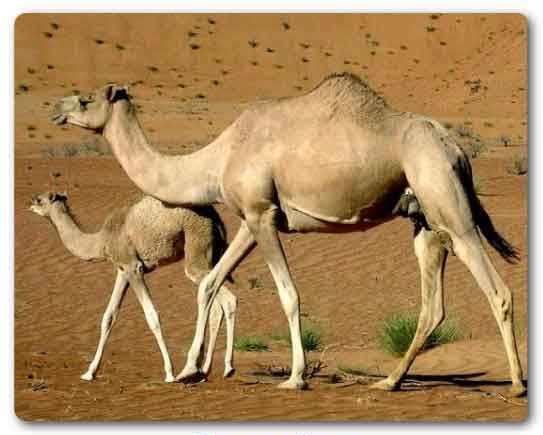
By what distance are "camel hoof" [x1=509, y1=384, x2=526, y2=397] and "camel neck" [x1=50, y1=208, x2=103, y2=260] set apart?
4181 mm

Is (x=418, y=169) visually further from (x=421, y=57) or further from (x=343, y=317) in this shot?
(x=421, y=57)

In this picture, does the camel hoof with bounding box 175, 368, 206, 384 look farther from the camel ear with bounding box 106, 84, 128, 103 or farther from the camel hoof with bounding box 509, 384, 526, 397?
the camel hoof with bounding box 509, 384, 526, 397

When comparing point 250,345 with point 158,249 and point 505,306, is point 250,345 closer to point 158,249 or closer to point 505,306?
point 158,249

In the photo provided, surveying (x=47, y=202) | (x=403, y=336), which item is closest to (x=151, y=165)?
(x=47, y=202)

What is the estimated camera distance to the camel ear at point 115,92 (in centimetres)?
1213

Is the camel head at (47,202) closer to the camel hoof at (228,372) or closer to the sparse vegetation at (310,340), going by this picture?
the camel hoof at (228,372)

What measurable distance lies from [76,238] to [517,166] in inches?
565


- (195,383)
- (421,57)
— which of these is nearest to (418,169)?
(195,383)

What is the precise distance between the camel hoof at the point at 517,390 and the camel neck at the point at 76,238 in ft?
13.7

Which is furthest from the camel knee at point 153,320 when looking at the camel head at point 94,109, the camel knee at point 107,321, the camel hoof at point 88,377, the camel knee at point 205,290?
the camel head at point 94,109

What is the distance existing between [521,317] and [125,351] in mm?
4699

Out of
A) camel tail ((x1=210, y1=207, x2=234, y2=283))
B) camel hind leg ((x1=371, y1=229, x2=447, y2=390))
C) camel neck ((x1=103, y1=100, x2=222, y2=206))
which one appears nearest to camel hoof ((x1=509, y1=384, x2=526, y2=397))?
camel hind leg ((x1=371, y1=229, x2=447, y2=390))

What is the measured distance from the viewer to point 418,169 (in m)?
11.0

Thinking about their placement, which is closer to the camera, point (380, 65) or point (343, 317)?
point (343, 317)
